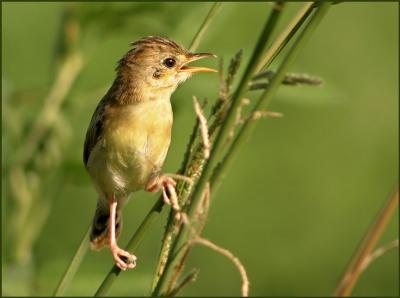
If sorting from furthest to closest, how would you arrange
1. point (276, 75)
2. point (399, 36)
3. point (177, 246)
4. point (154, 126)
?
point (399, 36), point (154, 126), point (177, 246), point (276, 75)

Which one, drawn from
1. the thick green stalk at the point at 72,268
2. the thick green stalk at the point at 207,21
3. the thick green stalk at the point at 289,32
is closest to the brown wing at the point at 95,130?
the thick green stalk at the point at 72,268

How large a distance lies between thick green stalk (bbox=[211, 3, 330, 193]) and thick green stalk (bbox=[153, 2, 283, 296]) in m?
0.03

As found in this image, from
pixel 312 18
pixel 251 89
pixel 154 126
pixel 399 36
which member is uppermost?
pixel 312 18

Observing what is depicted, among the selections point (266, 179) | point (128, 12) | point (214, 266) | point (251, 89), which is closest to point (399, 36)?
point (266, 179)

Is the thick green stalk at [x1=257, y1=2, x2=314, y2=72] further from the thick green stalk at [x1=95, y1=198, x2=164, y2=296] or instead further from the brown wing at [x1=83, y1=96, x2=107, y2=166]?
the brown wing at [x1=83, y1=96, x2=107, y2=166]

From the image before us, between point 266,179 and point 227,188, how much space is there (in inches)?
16.0

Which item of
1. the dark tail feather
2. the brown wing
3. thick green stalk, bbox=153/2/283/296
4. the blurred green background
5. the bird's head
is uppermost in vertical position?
thick green stalk, bbox=153/2/283/296

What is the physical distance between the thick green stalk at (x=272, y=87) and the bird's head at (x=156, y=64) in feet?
5.71

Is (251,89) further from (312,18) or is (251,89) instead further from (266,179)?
(266,179)

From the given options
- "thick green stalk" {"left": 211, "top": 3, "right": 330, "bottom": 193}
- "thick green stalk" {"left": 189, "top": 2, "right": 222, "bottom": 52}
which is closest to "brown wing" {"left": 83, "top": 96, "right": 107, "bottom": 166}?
"thick green stalk" {"left": 189, "top": 2, "right": 222, "bottom": 52}

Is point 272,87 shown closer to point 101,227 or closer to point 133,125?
point 133,125

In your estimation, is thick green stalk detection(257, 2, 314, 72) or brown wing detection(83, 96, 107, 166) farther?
brown wing detection(83, 96, 107, 166)

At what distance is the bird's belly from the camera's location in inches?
143

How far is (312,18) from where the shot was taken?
202cm
